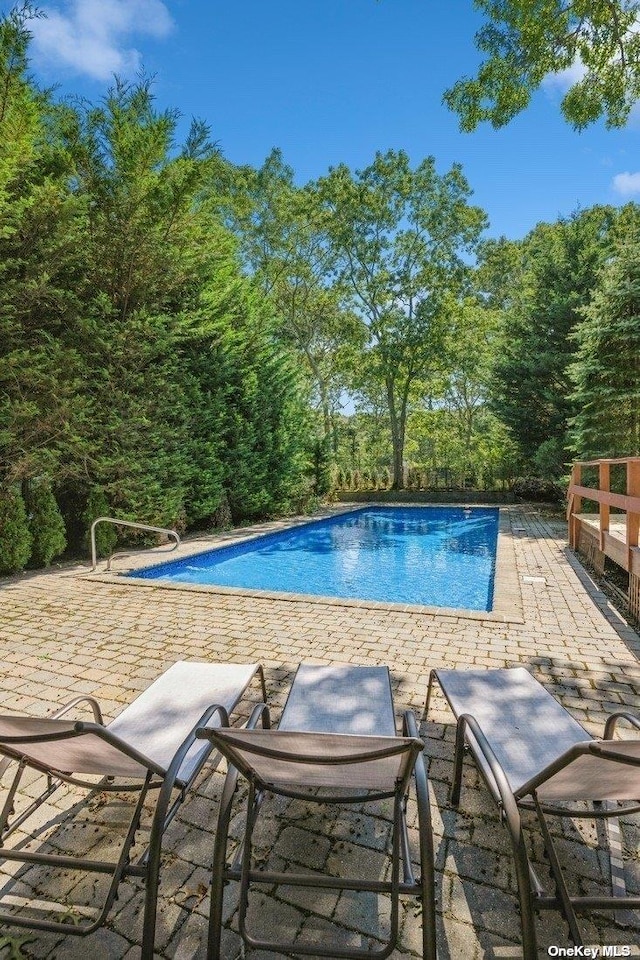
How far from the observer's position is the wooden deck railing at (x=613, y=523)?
4.77 meters

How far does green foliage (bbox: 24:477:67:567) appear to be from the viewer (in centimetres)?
752

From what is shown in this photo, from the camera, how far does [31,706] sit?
3.08 meters

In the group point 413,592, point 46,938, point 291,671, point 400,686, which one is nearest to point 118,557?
point 413,592

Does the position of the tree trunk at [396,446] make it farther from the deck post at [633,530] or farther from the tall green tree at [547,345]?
the deck post at [633,530]

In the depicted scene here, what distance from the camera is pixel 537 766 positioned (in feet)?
6.10

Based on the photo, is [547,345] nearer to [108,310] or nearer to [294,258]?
[294,258]

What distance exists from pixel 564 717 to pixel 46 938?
225 cm

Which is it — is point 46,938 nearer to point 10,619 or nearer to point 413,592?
point 10,619

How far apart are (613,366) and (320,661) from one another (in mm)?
10559

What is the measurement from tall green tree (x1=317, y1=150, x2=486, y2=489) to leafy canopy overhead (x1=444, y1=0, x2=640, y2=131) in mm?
13582

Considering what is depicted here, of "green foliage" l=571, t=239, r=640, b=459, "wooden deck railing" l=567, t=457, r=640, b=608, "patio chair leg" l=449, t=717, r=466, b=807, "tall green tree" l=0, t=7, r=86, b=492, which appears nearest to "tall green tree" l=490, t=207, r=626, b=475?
"green foliage" l=571, t=239, r=640, b=459

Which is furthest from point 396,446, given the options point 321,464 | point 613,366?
point 613,366

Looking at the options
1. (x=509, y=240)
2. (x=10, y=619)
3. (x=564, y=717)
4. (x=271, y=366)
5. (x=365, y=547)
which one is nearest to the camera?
(x=564, y=717)

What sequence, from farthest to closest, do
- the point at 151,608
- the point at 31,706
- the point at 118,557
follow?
the point at 118,557
the point at 151,608
the point at 31,706
